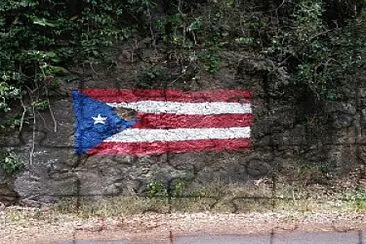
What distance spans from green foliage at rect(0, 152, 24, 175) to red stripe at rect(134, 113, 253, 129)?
126 cm

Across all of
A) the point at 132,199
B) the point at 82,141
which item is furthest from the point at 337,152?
the point at 82,141

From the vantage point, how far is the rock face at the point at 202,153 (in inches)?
238

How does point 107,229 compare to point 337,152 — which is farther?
point 337,152

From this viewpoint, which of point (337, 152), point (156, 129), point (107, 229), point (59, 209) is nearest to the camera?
point (107, 229)

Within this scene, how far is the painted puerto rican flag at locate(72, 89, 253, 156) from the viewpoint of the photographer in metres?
6.17

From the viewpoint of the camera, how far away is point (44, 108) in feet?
20.0

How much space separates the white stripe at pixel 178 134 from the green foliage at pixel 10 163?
91 centimetres

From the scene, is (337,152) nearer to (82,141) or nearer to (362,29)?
(362,29)

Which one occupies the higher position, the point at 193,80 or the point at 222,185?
the point at 193,80

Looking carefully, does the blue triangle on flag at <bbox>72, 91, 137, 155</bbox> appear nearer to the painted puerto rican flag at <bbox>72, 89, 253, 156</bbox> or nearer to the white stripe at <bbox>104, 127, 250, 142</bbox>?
the painted puerto rican flag at <bbox>72, 89, 253, 156</bbox>

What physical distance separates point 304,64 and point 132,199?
2.50 m

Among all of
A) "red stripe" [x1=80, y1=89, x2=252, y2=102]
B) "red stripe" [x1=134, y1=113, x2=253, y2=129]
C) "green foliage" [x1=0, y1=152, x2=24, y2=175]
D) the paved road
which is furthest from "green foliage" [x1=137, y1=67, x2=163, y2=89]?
the paved road

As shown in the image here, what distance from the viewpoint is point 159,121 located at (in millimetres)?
6340

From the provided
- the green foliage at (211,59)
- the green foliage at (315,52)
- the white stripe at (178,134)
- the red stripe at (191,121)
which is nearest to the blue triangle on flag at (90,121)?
the white stripe at (178,134)
